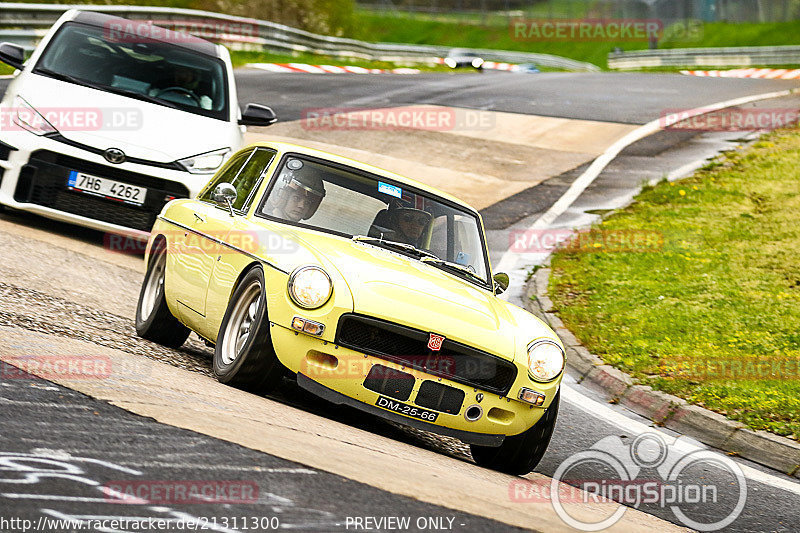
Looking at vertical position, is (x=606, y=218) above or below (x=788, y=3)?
below

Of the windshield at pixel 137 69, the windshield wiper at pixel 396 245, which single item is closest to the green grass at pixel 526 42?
the windshield at pixel 137 69

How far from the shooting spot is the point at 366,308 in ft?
18.6

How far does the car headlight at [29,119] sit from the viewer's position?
10000mm

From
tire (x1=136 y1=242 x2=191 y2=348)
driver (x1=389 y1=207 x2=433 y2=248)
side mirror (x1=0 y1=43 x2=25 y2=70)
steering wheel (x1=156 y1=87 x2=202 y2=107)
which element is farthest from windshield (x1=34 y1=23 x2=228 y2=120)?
driver (x1=389 y1=207 x2=433 y2=248)

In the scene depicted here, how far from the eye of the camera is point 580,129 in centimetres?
2214

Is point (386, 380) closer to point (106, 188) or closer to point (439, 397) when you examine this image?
point (439, 397)

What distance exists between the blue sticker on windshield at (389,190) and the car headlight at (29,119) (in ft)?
13.9

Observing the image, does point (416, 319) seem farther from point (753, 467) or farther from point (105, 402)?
point (753, 467)

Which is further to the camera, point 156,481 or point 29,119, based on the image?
point 29,119

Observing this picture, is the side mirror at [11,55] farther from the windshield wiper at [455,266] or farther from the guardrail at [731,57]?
the guardrail at [731,57]

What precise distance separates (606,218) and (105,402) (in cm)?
1117

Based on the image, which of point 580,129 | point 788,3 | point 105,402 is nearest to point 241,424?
point 105,402

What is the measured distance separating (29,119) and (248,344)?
528 centimetres

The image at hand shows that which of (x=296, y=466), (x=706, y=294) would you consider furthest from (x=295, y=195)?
(x=706, y=294)
